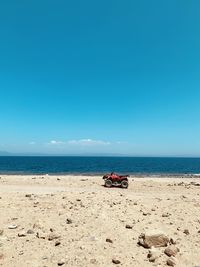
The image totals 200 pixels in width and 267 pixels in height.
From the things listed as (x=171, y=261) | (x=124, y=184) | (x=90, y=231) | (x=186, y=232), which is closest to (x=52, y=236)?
(x=90, y=231)

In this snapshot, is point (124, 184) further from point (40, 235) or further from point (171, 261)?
point (171, 261)

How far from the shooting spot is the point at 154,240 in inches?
500

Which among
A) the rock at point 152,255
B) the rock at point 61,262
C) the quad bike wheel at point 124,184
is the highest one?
the quad bike wheel at point 124,184

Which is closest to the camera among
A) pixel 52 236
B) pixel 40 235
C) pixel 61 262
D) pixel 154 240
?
pixel 61 262

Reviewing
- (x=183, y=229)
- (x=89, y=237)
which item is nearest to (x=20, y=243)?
(x=89, y=237)

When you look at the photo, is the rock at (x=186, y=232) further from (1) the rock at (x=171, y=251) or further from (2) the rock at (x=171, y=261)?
(2) the rock at (x=171, y=261)

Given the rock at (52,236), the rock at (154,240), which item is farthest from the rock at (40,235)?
the rock at (154,240)

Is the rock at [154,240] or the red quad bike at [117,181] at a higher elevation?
the red quad bike at [117,181]

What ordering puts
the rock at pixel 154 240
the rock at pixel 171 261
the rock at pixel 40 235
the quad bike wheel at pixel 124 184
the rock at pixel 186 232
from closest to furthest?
the rock at pixel 171 261, the rock at pixel 154 240, the rock at pixel 40 235, the rock at pixel 186 232, the quad bike wheel at pixel 124 184

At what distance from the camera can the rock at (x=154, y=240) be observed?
12609 millimetres

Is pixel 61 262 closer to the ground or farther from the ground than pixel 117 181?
closer to the ground

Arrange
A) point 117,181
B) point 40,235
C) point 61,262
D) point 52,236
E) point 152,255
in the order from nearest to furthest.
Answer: point 61,262 → point 152,255 → point 52,236 → point 40,235 → point 117,181

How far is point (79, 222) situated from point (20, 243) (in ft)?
10.2

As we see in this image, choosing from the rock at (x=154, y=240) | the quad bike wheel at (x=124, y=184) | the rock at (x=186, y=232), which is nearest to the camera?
the rock at (x=154, y=240)
